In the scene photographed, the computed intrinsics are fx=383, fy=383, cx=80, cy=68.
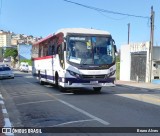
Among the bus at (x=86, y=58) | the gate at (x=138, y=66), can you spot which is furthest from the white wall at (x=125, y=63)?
the bus at (x=86, y=58)

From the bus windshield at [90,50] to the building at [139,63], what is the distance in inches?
646

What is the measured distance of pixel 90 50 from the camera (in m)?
20.1

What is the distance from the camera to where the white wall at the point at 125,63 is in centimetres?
4159

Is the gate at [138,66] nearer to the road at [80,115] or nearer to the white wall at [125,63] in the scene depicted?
the white wall at [125,63]

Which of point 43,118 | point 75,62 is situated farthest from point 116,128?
point 75,62

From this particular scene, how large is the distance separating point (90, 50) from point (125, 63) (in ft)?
74.6

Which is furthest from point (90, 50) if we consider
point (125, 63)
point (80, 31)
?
point (125, 63)

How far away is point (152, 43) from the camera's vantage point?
119 feet

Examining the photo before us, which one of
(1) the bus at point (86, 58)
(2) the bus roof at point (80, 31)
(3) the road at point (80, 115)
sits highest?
(2) the bus roof at point (80, 31)

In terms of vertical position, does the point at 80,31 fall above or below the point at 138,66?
above

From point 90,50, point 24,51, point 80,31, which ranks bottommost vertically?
point 24,51

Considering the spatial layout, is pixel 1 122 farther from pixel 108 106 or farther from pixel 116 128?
pixel 108 106

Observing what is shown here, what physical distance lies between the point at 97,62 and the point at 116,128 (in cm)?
1033

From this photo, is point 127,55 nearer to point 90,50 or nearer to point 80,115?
point 90,50
